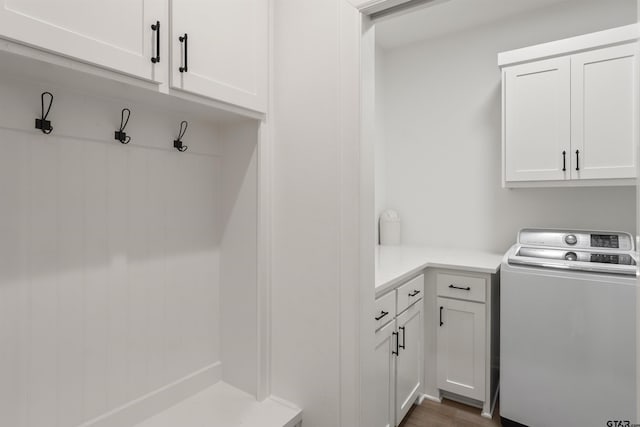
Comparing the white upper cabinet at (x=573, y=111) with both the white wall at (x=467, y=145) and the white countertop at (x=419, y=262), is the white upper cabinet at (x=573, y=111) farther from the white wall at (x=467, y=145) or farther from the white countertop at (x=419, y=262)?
the white countertop at (x=419, y=262)

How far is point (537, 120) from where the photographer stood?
2.07m

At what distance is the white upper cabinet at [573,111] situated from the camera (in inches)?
72.4

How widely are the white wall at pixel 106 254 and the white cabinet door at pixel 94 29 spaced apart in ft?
0.92

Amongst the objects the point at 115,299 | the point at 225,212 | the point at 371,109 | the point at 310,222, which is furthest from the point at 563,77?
the point at 115,299

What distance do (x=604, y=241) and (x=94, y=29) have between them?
8.50ft

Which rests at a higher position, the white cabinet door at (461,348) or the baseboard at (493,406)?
the white cabinet door at (461,348)

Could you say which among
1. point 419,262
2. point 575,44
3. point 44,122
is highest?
point 575,44

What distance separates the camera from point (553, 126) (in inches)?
79.5

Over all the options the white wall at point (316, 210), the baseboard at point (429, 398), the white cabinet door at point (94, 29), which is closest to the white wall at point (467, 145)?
the baseboard at point (429, 398)

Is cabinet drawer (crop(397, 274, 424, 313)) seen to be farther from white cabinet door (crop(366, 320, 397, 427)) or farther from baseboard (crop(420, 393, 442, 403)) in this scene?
baseboard (crop(420, 393, 442, 403))

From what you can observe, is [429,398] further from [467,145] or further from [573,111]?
[573,111]

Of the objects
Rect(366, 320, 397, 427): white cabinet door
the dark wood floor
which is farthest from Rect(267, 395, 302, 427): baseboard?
the dark wood floor

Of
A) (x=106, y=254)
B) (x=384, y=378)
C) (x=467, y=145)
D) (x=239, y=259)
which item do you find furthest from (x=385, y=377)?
(x=467, y=145)

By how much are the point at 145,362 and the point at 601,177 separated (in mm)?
2545
